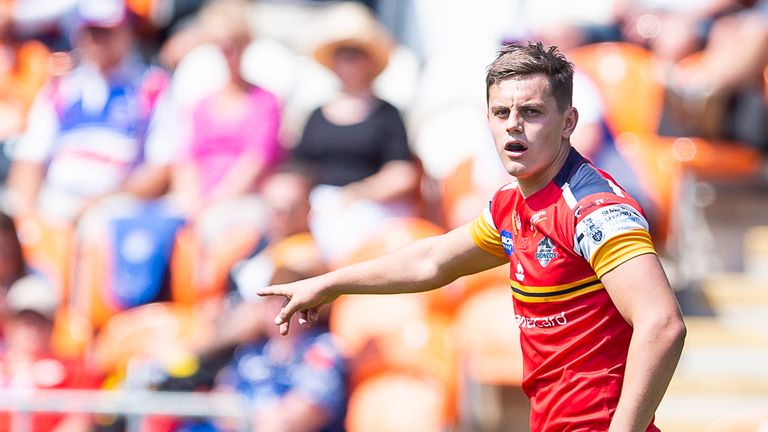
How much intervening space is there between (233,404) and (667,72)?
296cm

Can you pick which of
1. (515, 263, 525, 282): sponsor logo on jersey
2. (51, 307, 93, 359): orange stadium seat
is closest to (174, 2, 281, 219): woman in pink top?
(51, 307, 93, 359): orange stadium seat

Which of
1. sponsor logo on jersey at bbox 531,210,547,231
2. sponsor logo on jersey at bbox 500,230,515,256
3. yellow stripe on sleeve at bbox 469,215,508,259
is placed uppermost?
sponsor logo on jersey at bbox 531,210,547,231

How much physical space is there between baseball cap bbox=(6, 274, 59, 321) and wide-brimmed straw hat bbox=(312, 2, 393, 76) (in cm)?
201

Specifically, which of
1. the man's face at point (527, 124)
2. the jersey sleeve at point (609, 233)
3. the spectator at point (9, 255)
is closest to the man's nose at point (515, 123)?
the man's face at point (527, 124)

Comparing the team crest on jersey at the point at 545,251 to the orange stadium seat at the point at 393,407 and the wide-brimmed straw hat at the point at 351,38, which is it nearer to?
the orange stadium seat at the point at 393,407

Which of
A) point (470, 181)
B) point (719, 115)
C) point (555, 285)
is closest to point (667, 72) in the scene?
point (719, 115)

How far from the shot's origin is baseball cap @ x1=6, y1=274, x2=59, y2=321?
628 cm

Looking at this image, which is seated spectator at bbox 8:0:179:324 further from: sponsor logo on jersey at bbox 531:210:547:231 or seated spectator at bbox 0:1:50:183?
sponsor logo on jersey at bbox 531:210:547:231

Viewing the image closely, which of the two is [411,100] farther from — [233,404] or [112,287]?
[233,404]

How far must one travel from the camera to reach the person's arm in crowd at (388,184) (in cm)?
686

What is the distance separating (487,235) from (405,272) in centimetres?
26

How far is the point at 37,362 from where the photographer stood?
6.13 meters

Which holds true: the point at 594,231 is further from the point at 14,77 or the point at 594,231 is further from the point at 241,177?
the point at 14,77

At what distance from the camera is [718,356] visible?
21.1 feet
